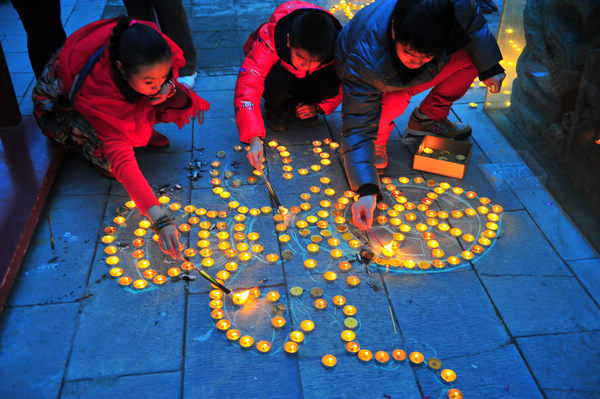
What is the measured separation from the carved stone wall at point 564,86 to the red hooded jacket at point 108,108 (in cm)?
225

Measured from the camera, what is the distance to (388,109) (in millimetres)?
2691

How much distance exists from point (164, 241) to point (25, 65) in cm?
260

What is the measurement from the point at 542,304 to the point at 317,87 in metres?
1.74

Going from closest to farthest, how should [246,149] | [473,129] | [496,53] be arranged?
[496,53] < [246,149] < [473,129]

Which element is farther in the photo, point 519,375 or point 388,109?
point 388,109

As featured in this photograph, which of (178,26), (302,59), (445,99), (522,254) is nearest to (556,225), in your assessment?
(522,254)

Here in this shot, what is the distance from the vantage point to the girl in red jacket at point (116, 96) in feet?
6.89

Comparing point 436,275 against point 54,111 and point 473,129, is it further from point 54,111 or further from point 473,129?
point 54,111

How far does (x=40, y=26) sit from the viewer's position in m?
2.82

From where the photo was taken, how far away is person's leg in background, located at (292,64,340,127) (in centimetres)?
293

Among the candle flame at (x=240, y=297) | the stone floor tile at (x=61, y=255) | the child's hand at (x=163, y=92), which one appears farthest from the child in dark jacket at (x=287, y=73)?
the stone floor tile at (x=61, y=255)

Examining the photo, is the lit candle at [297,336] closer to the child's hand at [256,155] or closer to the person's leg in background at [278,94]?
the child's hand at [256,155]

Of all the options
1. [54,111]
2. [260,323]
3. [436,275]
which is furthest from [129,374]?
[54,111]

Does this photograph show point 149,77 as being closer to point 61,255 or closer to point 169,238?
point 169,238
